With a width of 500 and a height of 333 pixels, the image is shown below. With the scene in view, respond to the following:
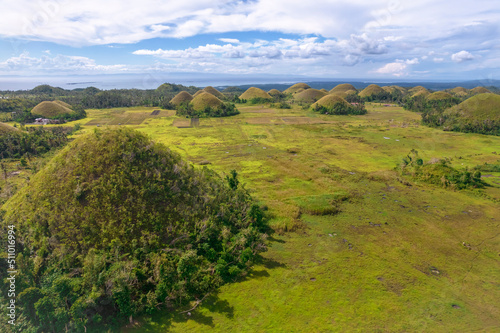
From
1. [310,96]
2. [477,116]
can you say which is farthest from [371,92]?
[477,116]

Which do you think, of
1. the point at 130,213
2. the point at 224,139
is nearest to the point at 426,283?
the point at 130,213

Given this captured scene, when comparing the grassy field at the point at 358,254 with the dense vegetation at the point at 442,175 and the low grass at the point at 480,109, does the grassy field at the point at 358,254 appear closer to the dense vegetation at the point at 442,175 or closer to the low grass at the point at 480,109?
the dense vegetation at the point at 442,175

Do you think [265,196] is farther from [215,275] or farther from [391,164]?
[391,164]

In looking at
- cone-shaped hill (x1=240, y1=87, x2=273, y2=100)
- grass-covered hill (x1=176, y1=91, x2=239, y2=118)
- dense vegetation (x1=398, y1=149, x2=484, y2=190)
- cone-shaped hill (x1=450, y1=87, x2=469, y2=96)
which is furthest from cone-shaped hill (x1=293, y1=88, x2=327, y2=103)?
dense vegetation (x1=398, y1=149, x2=484, y2=190)

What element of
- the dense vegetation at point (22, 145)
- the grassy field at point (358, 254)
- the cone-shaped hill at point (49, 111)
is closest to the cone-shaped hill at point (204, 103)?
the cone-shaped hill at point (49, 111)

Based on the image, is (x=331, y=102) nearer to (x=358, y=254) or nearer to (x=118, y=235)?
(x=358, y=254)

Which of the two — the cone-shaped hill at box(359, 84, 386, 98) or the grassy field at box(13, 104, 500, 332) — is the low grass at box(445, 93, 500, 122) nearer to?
the grassy field at box(13, 104, 500, 332)

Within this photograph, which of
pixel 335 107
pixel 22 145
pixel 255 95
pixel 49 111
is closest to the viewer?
pixel 22 145
